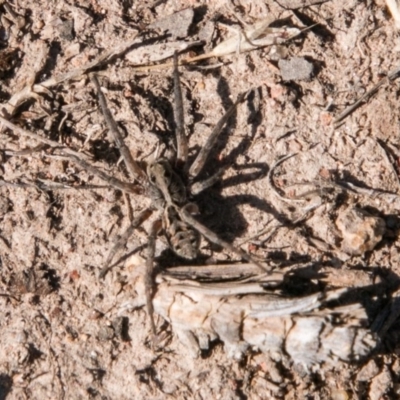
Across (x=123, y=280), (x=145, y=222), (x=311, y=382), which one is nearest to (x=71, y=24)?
(x=145, y=222)

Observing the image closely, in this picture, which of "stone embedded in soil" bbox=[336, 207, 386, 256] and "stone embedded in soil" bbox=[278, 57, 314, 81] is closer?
"stone embedded in soil" bbox=[336, 207, 386, 256]

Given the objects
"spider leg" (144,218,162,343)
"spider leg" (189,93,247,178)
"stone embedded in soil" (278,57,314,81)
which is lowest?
"spider leg" (144,218,162,343)

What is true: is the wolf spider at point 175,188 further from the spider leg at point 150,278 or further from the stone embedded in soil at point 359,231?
the stone embedded in soil at point 359,231

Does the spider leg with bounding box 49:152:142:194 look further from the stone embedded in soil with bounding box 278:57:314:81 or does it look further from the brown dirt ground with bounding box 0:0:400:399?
the stone embedded in soil with bounding box 278:57:314:81

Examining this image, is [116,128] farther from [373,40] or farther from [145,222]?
[373,40]

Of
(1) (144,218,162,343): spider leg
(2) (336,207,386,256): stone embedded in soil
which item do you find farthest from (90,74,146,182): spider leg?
(2) (336,207,386,256): stone embedded in soil

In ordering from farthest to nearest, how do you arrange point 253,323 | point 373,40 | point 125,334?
1. point 373,40
2. point 125,334
3. point 253,323

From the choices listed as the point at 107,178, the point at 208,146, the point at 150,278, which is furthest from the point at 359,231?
the point at 107,178

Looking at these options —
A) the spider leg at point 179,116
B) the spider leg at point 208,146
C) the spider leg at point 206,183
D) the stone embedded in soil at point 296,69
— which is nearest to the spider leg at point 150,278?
the spider leg at point 206,183

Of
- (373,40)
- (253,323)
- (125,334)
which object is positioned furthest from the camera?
(373,40)
